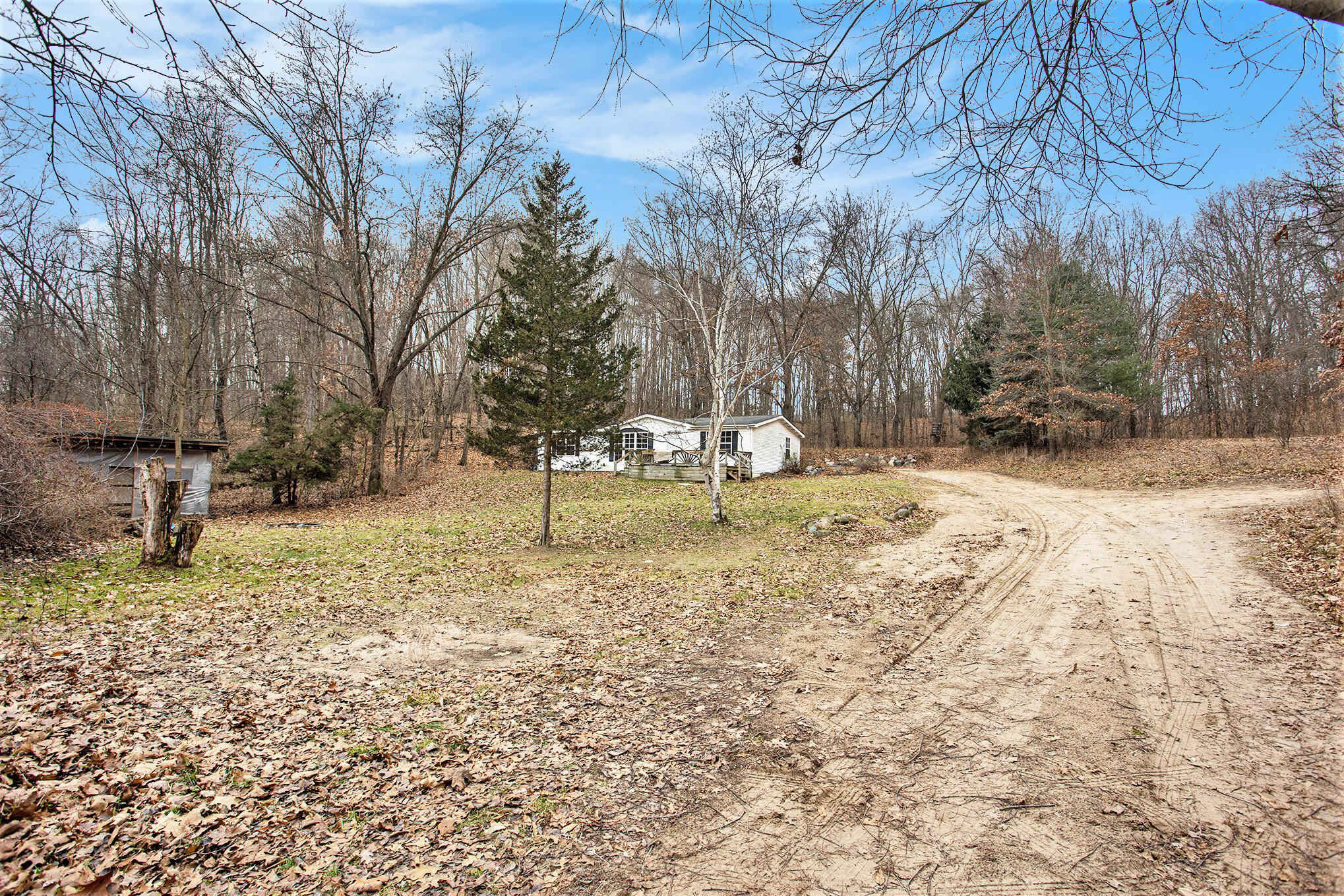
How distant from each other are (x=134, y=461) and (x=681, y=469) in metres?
18.6

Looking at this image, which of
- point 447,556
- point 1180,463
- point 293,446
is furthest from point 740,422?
point 447,556

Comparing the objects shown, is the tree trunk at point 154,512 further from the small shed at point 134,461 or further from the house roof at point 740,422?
the house roof at point 740,422

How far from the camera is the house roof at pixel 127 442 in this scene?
1295 cm

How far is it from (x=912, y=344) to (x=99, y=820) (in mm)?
44395

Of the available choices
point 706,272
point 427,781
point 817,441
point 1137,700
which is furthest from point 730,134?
point 817,441

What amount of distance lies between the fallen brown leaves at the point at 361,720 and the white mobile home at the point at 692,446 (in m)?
17.1

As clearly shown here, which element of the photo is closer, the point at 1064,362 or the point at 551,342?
the point at 551,342

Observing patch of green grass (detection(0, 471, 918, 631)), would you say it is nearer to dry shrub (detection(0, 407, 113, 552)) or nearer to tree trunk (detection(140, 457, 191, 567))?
tree trunk (detection(140, 457, 191, 567))

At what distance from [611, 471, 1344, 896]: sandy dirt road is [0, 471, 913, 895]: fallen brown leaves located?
578 mm

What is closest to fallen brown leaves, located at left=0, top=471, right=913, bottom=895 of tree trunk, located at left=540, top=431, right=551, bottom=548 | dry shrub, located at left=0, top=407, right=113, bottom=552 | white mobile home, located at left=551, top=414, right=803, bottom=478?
dry shrub, located at left=0, top=407, right=113, bottom=552

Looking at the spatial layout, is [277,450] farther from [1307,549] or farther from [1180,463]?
[1180,463]

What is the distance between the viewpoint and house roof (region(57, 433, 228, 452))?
1295 cm

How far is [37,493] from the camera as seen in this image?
8742 mm

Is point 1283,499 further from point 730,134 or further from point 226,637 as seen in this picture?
point 226,637
